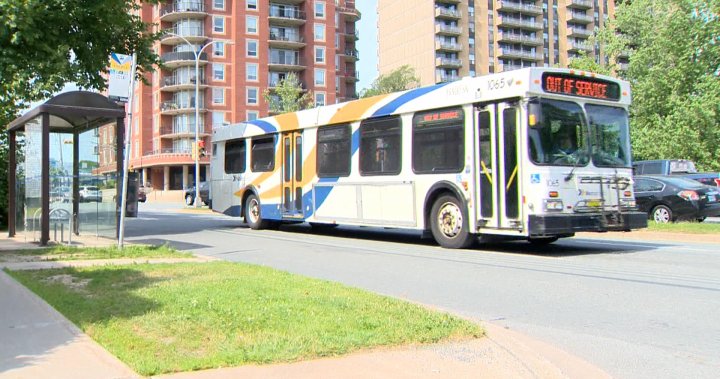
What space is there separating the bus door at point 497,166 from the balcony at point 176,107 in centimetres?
6630

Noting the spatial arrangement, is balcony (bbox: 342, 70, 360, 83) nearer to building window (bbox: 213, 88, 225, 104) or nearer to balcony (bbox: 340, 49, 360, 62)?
balcony (bbox: 340, 49, 360, 62)

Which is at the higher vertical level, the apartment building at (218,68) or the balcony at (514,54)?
the balcony at (514,54)

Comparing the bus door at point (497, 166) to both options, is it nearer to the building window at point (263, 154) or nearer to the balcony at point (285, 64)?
the building window at point (263, 154)

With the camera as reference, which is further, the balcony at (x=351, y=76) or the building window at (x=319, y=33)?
the balcony at (x=351, y=76)

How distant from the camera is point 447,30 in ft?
321

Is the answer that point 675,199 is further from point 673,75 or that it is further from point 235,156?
point 673,75

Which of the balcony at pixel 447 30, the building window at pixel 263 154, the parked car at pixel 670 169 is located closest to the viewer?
the building window at pixel 263 154

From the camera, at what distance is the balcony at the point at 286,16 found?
78312 mm

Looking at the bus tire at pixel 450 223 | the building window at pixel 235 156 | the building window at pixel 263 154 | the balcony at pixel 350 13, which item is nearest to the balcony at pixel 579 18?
the balcony at pixel 350 13

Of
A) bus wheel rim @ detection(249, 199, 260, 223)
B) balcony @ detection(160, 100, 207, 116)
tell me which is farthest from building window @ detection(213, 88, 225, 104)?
bus wheel rim @ detection(249, 199, 260, 223)

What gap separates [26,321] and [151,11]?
80.2m

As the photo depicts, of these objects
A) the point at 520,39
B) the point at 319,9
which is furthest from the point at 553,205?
the point at 520,39

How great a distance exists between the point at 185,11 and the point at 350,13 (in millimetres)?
25145

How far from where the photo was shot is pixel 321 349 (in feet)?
15.7
